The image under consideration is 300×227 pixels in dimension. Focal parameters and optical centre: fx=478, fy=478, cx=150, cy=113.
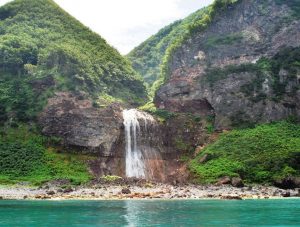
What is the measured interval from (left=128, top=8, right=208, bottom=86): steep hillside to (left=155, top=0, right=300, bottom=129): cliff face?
212 ft

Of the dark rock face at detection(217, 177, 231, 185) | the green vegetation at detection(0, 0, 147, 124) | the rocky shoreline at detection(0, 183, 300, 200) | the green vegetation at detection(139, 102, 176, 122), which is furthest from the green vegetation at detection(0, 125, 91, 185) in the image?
the dark rock face at detection(217, 177, 231, 185)

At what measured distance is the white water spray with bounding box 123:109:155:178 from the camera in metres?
76.3

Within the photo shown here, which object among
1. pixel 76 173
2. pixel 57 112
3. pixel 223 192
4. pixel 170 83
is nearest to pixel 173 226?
pixel 223 192

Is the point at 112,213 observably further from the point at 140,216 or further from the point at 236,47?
the point at 236,47

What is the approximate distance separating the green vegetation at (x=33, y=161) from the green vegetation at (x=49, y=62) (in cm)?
575

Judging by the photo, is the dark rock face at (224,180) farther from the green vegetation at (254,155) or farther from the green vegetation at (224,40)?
the green vegetation at (224,40)

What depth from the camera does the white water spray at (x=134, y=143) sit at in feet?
250

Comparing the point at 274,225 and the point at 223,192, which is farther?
the point at 223,192

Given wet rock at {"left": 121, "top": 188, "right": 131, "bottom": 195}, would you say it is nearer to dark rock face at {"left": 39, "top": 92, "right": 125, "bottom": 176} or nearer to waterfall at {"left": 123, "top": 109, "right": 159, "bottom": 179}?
dark rock face at {"left": 39, "top": 92, "right": 125, "bottom": 176}

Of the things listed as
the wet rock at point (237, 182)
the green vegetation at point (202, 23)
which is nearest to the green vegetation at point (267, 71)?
the green vegetation at point (202, 23)

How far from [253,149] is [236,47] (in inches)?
1331

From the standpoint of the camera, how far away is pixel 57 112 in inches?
3310

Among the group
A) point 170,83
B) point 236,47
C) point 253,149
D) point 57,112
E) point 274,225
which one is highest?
point 236,47

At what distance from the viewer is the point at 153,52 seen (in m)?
184
